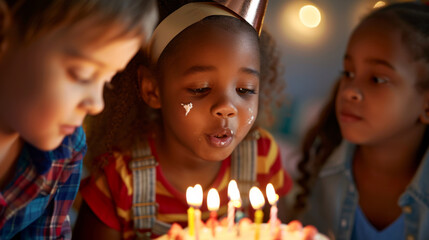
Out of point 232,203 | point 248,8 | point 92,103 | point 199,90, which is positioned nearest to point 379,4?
point 248,8

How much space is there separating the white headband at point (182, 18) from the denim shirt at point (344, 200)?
0.68 metres

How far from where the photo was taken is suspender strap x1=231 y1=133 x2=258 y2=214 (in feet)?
3.85

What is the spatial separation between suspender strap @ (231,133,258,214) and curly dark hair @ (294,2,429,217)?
293mm

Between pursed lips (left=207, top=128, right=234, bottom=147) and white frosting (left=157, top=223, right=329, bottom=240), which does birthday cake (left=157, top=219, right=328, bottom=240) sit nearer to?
white frosting (left=157, top=223, right=329, bottom=240)

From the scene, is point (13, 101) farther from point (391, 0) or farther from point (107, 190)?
point (391, 0)

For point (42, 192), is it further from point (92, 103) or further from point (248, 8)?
point (248, 8)

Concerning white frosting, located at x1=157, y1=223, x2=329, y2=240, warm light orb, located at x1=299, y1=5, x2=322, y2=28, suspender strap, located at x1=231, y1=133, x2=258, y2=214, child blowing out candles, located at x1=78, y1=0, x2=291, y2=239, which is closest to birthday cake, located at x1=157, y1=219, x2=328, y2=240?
white frosting, located at x1=157, y1=223, x2=329, y2=240

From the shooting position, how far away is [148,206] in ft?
3.65

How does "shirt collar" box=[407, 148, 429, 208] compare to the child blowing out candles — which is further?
"shirt collar" box=[407, 148, 429, 208]

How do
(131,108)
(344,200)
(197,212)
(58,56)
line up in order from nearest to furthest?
(58,56) → (197,212) → (131,108) → (344,200)

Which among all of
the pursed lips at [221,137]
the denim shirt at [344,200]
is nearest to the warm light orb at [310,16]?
the denim shirt at [344,200]

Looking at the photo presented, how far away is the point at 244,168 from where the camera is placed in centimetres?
118

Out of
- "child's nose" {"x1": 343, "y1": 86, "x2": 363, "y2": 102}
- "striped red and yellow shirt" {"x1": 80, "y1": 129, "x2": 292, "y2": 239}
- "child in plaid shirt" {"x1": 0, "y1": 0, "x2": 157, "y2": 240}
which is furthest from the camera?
"child's nose" {"x1": 343, "y1": 86, "x2": 363, "y2": 102}

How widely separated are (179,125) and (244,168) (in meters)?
0.28
